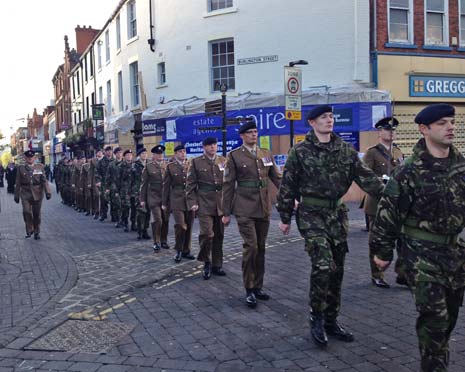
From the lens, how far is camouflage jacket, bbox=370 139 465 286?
11.0ft

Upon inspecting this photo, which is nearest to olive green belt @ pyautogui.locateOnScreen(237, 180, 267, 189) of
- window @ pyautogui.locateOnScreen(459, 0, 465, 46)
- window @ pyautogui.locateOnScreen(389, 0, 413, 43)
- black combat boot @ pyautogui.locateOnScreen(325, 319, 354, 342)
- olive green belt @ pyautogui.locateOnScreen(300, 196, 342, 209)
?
olive green belt @ pyautogui.locateOnScreen(300, 196, 342, 209)

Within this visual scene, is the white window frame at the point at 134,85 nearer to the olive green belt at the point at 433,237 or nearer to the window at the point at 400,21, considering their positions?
the window at the point at 400,21

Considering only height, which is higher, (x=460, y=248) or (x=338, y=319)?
(x=460, y=248)

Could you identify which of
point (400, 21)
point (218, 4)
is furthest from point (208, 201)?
point (218, 4)

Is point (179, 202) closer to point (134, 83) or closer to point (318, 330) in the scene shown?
point (318, 330)

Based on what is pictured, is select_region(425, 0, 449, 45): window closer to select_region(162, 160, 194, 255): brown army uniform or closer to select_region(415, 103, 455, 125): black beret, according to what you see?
select_region(162, 160, 194, 255): brown army uniform

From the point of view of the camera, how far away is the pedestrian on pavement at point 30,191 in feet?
39.1

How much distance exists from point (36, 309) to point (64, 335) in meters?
1.10

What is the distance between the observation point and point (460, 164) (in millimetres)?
3422

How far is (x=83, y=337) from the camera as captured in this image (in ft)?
16.6

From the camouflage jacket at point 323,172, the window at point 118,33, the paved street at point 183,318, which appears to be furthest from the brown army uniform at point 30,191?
the window at point 118,33

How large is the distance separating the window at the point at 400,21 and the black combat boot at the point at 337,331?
49.8 feet

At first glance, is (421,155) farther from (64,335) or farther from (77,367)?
(64,335)

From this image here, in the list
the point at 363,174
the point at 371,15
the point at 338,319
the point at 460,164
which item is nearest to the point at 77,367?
the point at 338,319
